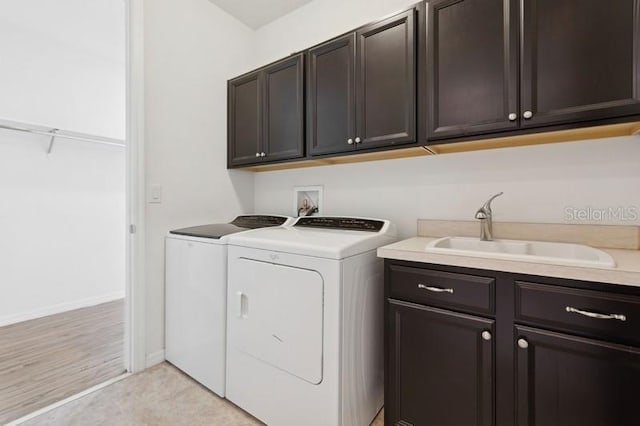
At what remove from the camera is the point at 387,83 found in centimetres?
159

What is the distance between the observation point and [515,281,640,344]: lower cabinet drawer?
88cm

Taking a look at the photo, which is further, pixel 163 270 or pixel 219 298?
pixel 163 270

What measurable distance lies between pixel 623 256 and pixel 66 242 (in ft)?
13.7

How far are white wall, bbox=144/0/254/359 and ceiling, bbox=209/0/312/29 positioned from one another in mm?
76

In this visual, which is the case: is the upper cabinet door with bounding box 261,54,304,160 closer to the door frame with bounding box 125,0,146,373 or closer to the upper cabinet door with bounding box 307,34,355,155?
the upper cabinet door with bounding box 307,34,355,155

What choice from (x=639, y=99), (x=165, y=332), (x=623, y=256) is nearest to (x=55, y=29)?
(x=165, y=332)

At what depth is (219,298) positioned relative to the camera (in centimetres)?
167

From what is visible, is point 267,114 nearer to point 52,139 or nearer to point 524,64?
point 524,64

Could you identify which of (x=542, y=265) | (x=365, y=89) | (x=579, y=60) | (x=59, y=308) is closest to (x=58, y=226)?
(x=59, y=308)

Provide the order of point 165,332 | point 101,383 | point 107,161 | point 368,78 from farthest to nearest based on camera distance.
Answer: point 107,161 < point 165,332 < point 101,383 < point 368,78

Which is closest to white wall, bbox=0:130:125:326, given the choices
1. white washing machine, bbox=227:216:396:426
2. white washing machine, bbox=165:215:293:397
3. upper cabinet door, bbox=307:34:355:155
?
white washing machine, bbox=165:215:293:397

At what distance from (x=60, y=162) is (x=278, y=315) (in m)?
2.96

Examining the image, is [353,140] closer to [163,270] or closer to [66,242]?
[163,270]

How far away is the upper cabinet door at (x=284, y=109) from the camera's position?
6.47 feet
